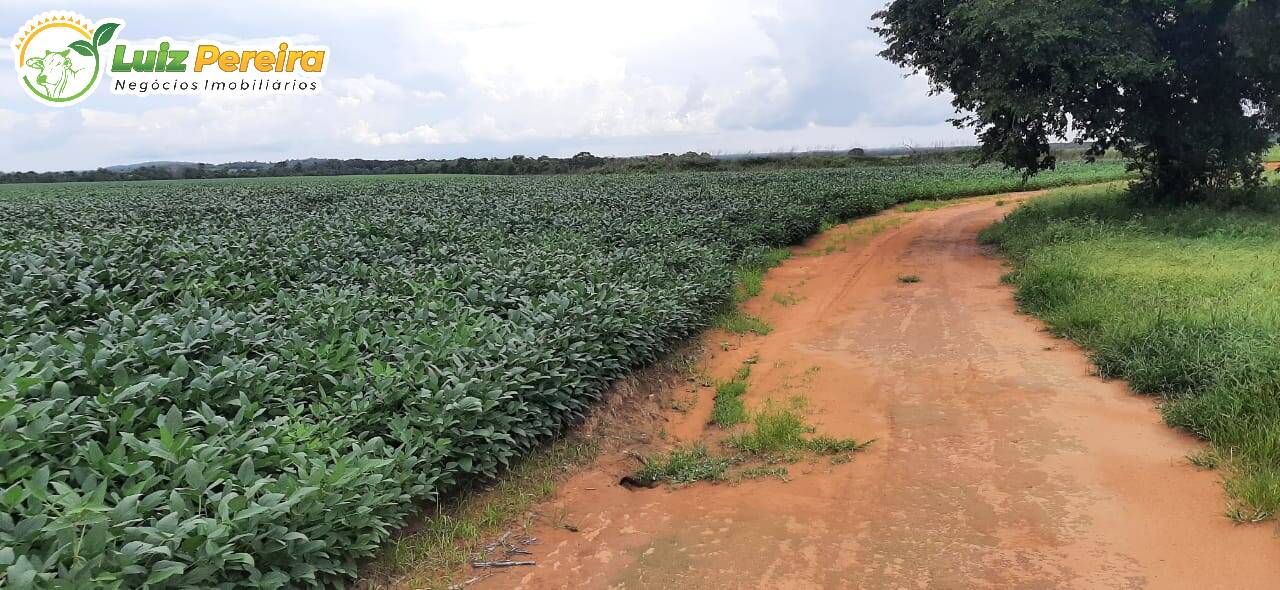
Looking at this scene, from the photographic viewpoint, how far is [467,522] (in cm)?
423

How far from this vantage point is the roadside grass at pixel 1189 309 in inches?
187

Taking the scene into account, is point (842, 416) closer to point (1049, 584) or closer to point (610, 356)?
point (610, 356)

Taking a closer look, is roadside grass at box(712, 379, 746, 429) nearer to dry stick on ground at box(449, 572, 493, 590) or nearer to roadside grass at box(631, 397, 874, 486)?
roadside grass at box(631, 397, 874, 486)

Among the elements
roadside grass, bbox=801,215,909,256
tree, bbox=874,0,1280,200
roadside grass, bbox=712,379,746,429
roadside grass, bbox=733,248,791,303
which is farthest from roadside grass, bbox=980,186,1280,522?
roadside grass, bbox=733,248,791,303

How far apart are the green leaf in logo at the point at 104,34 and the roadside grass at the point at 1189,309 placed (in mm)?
16992

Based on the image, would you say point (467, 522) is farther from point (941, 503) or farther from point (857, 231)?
point (857, 231)

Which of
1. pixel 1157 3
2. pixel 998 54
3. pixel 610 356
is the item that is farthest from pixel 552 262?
pixel 1157 3

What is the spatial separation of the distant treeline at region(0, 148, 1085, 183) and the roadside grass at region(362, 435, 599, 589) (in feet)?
176

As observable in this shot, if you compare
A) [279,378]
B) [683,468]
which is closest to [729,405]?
[683,468]

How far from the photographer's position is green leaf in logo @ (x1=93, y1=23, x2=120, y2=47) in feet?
45.6

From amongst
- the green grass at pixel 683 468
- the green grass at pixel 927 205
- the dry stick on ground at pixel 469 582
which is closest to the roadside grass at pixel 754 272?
the green grass at pixel 683 468

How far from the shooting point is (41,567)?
241cm

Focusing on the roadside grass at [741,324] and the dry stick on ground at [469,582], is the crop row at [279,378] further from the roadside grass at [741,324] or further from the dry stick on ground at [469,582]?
the dry stick on ground at [469,582]

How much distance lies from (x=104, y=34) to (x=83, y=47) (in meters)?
0.46
